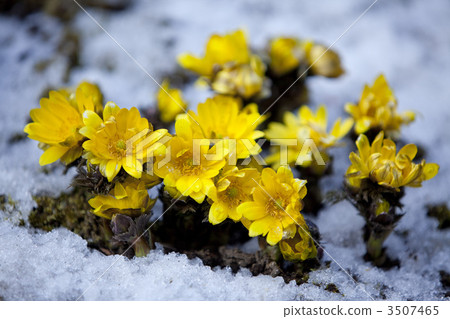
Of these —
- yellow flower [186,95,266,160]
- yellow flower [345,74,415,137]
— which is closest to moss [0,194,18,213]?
yellow flower [186,95,266,160]

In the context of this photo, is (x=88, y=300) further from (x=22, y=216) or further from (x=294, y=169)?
(x=294, y=169)

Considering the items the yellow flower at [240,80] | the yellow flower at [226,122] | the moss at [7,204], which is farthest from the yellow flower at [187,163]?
the moss at [7,204]

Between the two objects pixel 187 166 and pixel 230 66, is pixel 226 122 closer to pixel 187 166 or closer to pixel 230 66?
pixel 187 166

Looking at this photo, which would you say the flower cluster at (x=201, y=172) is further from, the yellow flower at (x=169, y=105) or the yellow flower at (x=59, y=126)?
the yellow flower at (x=169, y=105)

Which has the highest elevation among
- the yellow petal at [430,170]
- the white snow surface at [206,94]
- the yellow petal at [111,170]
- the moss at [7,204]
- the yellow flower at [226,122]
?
the yellow petal at [430,170]

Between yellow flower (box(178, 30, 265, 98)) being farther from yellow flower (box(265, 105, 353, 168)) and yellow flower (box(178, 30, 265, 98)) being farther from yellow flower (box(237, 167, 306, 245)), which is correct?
yellow flower (box(237, 167, 306, 245))
